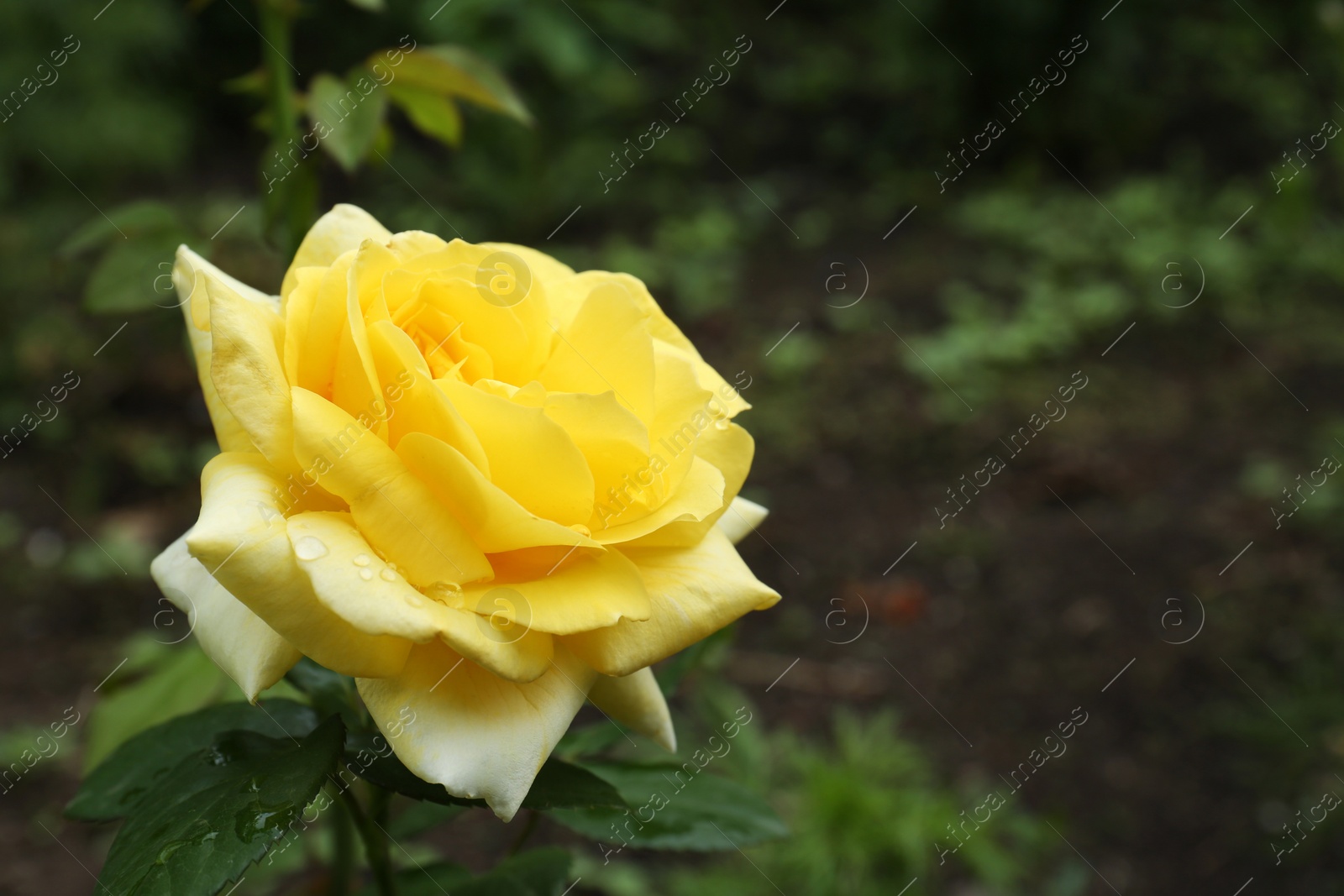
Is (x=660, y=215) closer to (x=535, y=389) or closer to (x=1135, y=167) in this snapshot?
(x=1135, y=167)

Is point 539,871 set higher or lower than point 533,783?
lower

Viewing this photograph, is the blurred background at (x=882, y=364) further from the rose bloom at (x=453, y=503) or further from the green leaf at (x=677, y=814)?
the rose bloom at (x=453, y=503)

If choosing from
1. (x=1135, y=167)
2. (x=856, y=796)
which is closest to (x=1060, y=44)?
(x=1135, y=167)

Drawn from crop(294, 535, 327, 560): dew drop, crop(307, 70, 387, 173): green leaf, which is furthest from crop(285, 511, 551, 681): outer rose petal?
crop(307, 70, 387, 173): green leaf

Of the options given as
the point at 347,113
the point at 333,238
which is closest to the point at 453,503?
the point at 333,238

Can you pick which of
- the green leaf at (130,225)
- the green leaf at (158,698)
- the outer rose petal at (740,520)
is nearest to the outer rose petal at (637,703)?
the outer rose petal at (740,520)

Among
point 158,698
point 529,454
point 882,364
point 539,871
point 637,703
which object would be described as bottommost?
point 882,364

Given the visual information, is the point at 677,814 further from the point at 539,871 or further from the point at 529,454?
the point at 529,454

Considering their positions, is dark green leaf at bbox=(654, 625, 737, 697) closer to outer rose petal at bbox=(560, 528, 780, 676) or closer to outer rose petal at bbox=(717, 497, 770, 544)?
outer rose petal at bbox=(717, 497, 770, 544)
